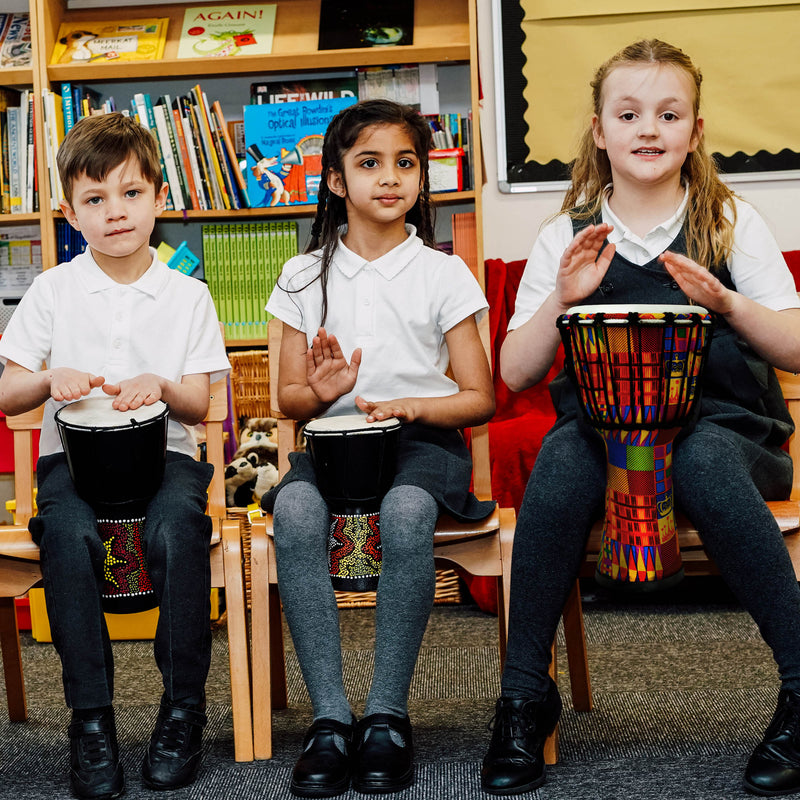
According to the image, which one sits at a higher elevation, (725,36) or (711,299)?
(725,36)

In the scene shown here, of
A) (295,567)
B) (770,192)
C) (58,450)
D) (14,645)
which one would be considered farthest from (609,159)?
(770,192)

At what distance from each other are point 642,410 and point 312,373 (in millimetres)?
571

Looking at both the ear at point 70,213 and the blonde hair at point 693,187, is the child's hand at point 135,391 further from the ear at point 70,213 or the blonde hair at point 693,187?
the blonde hair at point 693,187

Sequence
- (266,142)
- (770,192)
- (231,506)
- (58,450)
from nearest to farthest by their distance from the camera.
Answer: (58,450) → (231,506) → (266,142) → (770,192)

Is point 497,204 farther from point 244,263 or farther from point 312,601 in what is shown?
point 312,601

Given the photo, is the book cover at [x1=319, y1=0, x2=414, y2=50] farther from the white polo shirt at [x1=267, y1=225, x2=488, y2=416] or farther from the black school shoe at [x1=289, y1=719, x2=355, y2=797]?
the black school shoe at [x1=289, y1=719, x2=355, y2=797]

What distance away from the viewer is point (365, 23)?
3.01 metres

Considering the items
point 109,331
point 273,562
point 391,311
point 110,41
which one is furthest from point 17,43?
point 273,562

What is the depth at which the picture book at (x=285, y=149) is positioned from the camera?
9.59 ft

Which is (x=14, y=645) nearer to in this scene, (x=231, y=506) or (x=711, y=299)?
(x=231, y=506)

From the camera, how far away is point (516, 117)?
3.18m

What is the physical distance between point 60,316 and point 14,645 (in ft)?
2.02

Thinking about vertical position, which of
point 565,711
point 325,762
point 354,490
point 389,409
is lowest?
point 565,711

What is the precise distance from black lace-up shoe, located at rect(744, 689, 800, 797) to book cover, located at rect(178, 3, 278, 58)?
2.33m
